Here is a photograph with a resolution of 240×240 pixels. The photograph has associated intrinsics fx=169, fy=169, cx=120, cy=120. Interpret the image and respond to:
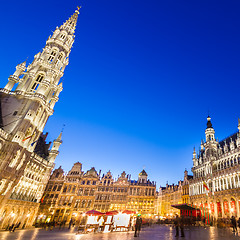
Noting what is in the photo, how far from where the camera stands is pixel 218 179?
4294cm

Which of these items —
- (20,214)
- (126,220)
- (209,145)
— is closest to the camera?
(126,220)

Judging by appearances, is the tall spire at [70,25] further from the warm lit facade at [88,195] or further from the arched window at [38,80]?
the warm lit facade at [88,195]

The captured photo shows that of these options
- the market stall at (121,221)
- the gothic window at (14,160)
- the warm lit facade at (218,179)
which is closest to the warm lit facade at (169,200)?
the warm lit facade at (218,179)

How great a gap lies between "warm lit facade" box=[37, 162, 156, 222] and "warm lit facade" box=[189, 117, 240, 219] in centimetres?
2014

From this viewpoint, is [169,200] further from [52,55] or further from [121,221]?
[52,55]

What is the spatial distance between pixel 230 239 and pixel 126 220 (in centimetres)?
1247

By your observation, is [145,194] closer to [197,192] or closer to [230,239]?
[197,192]

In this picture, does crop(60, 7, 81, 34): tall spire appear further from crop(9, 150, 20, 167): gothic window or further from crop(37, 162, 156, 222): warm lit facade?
crop(37, 162, 156, 222): warm lit facade

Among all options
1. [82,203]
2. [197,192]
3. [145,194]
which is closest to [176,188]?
[145,194]

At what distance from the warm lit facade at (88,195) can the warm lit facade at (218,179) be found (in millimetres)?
20144

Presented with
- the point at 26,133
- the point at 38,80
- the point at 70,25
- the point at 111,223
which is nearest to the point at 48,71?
the point at 38,80

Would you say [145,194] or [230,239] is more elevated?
[145,194]

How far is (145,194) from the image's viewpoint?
66.6 metres

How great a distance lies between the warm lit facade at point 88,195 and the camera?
54562mm
